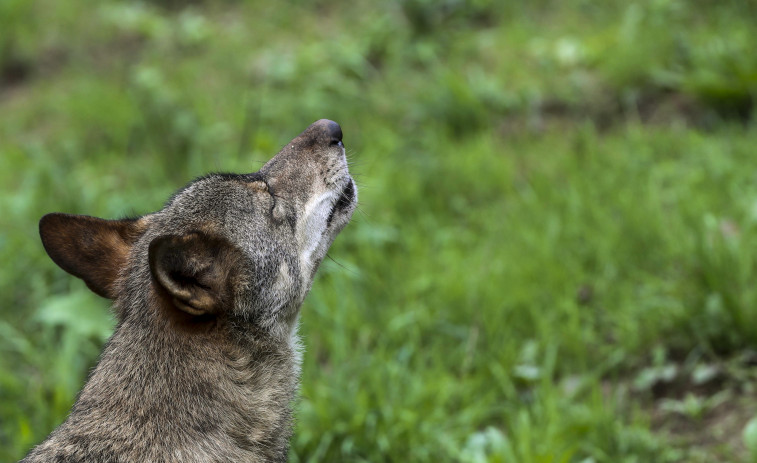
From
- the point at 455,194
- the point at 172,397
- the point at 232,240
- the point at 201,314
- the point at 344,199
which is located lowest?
the point at 172,397

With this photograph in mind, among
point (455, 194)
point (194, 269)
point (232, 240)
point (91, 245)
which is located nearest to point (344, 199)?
point (232, 240)

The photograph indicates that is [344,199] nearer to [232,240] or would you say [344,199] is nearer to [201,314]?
[232,240]

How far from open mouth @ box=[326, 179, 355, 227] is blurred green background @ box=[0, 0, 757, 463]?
99 cm

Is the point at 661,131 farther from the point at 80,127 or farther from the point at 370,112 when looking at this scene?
the point at 80,127

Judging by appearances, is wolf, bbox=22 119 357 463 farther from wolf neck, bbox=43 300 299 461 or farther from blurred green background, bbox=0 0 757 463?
blurred green background, bbox=0 0 757 463

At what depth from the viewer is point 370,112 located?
5.94 m

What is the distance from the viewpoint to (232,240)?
2.52 meters

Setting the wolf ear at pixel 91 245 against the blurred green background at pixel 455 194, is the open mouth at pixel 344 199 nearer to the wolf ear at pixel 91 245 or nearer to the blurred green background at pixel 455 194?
the wolf ear at pixel 91 245

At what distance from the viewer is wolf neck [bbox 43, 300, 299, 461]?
2393 millimetres

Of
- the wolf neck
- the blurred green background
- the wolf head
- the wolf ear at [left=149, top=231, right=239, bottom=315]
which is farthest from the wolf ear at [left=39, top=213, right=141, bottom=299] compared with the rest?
the blurred green background

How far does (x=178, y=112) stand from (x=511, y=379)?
3166mm

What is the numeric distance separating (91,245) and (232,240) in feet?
1.84

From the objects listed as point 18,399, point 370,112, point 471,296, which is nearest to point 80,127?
point 370,112

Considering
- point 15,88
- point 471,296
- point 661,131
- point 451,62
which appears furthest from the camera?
point 15,88
